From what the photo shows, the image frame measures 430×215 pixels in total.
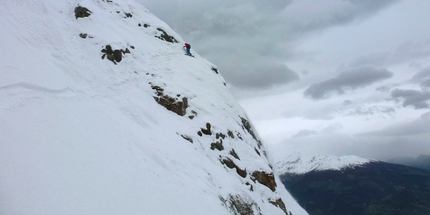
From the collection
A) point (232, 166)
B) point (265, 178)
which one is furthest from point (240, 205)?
point (265, 178)

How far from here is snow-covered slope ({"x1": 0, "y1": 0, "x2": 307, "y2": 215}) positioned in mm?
7590

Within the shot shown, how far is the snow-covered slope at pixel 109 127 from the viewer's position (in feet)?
24.9

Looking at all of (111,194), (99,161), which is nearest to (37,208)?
(111,194)

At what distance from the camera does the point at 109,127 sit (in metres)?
12.4

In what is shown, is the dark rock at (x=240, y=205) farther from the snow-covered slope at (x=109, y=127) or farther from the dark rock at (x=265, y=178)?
the dark rock at (x=265, y=178)

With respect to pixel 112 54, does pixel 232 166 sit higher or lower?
lower

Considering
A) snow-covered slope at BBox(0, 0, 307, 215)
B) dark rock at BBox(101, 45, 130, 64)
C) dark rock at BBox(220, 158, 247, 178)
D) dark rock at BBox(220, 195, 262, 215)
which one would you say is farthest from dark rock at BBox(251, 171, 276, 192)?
dark rock at BBox(101, 45, 130, 64)

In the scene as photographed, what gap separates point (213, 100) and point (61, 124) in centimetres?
1425

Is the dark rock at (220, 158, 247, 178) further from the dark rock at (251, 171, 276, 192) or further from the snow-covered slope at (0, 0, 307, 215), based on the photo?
the dark rock at (251, 171, 276, 192)

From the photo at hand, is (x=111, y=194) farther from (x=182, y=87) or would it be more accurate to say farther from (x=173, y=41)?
(x=173, y=41)

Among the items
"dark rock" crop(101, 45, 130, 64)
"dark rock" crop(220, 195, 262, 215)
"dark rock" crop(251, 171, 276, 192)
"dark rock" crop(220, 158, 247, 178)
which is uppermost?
"dark rock" crop(101, 45, 130, 64)

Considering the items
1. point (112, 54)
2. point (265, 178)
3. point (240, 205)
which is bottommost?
point (240, 205)

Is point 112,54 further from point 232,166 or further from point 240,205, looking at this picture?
point 240,205

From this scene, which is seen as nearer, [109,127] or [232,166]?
[109,127]
